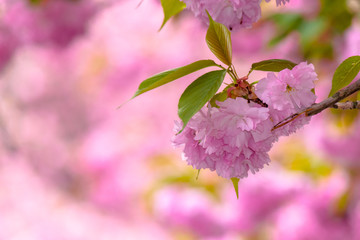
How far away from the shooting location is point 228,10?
0.45m

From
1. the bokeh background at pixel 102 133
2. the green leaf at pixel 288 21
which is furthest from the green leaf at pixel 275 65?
the bokeh background at pixel 102 133

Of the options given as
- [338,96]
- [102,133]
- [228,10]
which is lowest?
[338,96]

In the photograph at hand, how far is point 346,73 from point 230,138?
0.11 m

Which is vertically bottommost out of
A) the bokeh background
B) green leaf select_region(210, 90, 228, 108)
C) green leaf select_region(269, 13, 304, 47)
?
green leaf select_region(210, 90, 228, 108)

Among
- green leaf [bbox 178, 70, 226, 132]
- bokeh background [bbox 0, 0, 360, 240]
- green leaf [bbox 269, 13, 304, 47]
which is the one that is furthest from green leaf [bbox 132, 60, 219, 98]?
bokeh background [bbox 0, 0, 360, 240]

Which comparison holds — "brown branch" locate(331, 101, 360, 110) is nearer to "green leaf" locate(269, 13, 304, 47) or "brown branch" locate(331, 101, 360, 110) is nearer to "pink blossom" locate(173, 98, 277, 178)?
"pink blossom" locate(173, 98, 277, 178)

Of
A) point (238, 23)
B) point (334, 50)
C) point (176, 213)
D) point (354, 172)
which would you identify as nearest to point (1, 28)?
point (176, 213)

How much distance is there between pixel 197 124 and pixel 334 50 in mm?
959

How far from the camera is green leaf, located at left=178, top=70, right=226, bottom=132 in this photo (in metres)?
0.40

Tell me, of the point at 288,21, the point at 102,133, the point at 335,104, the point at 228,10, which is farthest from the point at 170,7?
the point at 102,133

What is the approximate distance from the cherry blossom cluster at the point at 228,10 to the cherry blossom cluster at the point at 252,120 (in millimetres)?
65

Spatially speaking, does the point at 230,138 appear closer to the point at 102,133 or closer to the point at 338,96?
the point at 338,96

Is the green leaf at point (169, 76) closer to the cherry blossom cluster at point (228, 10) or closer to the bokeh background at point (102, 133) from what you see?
the cherry blossom cluster at point (228, 10)

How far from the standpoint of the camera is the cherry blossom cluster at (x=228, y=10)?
44 cm
